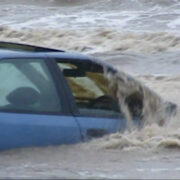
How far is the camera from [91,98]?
23.8 feet

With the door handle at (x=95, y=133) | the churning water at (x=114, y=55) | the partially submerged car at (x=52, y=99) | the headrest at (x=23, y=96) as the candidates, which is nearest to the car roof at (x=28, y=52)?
the partially submerged car at (x=52, y=99)

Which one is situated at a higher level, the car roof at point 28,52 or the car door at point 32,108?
the car roof at point 28,52

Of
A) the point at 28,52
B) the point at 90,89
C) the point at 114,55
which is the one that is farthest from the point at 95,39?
the point at 28,52

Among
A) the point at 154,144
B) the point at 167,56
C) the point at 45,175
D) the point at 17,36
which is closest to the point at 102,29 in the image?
the point at 17,36

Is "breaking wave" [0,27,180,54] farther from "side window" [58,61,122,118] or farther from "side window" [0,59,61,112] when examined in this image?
"side window" [0,59,61,112]

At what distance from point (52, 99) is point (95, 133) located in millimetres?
500

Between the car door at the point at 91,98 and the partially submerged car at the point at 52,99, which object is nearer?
the partially submerged car at the point at 52,99

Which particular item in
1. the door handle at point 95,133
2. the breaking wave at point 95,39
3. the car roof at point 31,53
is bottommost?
the door handle at point 95,133

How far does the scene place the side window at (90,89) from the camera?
7.22 meters

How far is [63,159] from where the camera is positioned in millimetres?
6879

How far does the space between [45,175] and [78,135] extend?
1193 millimetres

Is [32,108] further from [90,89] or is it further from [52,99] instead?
[90,89]

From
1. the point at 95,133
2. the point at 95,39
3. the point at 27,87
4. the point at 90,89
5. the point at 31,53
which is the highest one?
the point at 95,39

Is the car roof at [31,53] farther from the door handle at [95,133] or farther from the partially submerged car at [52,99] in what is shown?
the door handle at [95,133]
